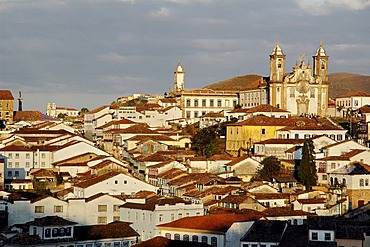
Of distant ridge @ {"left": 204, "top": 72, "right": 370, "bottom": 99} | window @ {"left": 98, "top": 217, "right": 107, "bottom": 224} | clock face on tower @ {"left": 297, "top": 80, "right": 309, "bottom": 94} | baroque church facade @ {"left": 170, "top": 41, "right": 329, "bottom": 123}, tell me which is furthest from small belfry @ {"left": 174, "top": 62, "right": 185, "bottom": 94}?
window @ {"left": 98, "top": 217, "right": 107, "bottom": 224}

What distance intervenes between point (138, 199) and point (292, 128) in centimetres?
2058

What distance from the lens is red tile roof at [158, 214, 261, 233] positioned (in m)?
39.6

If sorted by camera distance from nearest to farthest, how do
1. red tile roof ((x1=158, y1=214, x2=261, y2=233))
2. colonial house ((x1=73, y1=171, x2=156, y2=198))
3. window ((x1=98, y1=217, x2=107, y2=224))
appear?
red tile roof ((x1=158, y1=214, x2=261, y2=233)) < window ((x1=98, y1=217, x2=107, y2=224)) < colonial house ((x1=73, y1=171, x2=156, y2=198))

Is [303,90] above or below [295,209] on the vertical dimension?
above

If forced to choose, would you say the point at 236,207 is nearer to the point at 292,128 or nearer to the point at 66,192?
the point at 66,192

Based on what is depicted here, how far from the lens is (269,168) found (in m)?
59.1

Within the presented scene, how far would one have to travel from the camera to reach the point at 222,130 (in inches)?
2938

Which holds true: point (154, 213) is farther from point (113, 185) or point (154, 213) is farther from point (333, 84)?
point (333, 84)

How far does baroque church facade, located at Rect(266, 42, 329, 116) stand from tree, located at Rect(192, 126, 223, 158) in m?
11.4

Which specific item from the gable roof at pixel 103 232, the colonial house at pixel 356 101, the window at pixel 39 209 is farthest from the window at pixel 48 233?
→ the colonial house at pixel 356 101

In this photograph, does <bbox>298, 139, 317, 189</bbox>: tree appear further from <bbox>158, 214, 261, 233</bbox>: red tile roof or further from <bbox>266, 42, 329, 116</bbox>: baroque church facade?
<bbox>266, 42, 329, 116</bbox>: baroque church facade

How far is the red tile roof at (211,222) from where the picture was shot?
3962 centimetres

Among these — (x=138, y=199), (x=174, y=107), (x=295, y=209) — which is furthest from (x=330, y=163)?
(x=174, y=107)

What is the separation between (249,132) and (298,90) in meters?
15.9
